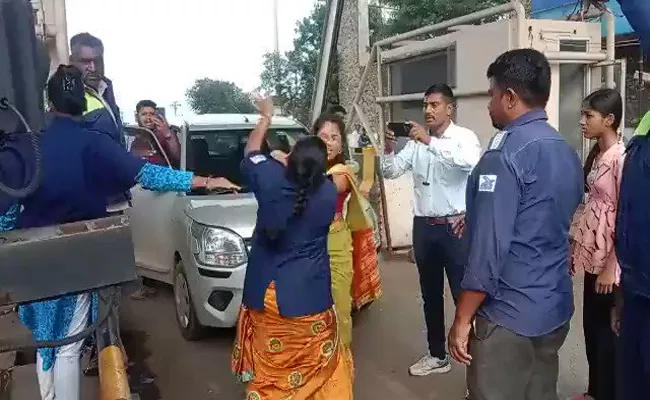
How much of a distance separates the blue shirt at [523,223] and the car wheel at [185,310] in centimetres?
311

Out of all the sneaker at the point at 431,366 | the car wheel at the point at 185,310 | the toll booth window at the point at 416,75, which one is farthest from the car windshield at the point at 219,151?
the toll booth window at the point at 416,75

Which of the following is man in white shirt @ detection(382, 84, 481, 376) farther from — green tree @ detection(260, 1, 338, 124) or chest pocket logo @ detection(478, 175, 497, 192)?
green tree @ detection(260, 1, 338, 124)

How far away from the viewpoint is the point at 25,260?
68.1 inches

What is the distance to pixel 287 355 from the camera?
329 cm

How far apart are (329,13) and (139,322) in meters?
11.0

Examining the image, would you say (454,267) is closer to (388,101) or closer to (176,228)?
(176,228)

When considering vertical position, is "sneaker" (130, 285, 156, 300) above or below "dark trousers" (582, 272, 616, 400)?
below

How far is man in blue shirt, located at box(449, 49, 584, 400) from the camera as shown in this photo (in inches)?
92.2

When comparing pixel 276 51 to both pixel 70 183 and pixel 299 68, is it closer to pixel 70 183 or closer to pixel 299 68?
pixel 299 68

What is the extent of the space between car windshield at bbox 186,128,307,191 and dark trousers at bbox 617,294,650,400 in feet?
11.4

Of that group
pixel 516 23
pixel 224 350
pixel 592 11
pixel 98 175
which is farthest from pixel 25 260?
pixel 592 11

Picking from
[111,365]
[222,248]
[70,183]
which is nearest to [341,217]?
[222,248]

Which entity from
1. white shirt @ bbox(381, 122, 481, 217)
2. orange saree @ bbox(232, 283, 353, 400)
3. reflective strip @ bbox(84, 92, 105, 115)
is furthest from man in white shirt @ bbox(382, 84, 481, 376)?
reflective strip @ bbox(84, 92, 105, 115)

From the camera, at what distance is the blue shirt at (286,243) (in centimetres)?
313
